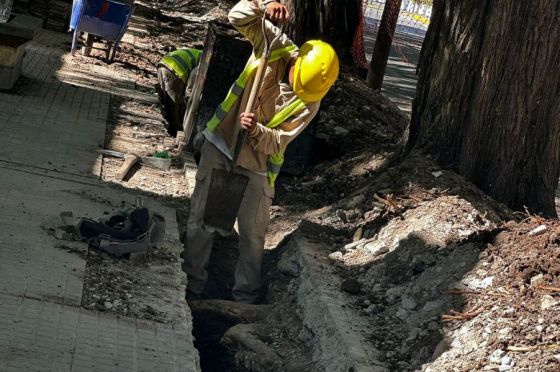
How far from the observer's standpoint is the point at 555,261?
6.13m

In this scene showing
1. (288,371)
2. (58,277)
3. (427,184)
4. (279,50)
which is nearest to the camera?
(58,277)

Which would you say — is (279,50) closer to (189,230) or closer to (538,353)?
(189,230)

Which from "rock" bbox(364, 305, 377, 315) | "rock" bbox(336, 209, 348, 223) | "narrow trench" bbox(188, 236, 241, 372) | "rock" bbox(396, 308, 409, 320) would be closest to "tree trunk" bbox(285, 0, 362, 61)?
"rock" bbox(336, 209, 348, 223)

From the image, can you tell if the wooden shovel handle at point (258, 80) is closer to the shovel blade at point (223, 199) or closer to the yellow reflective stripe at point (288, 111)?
the yellow reflective stripe at point (288, 111)

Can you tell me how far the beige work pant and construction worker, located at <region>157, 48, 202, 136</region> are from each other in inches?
152

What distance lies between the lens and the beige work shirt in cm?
695

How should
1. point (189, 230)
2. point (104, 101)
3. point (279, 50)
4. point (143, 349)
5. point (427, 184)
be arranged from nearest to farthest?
1. point (143, 349)
2. point (279, 50)
3. point (189, 230)
4. point (427, 184)
5. point (104, 101)

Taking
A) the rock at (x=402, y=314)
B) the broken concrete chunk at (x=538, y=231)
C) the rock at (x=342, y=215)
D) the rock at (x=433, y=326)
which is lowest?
the rock at (x=402, y=314)

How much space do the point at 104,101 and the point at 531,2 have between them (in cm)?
554

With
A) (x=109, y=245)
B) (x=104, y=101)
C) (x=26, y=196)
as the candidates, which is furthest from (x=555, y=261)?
(x=104, y=101)

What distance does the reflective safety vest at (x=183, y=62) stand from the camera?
38.4 ft

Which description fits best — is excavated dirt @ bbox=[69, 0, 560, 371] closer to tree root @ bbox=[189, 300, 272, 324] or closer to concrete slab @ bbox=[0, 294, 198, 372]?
tree root @ bbox=[189, 300, 272, 324]

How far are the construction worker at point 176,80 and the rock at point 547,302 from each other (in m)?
6.07

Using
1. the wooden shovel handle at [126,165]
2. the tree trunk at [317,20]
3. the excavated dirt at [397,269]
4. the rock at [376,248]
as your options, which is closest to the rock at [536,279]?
the excavated dirt at [397,269]
